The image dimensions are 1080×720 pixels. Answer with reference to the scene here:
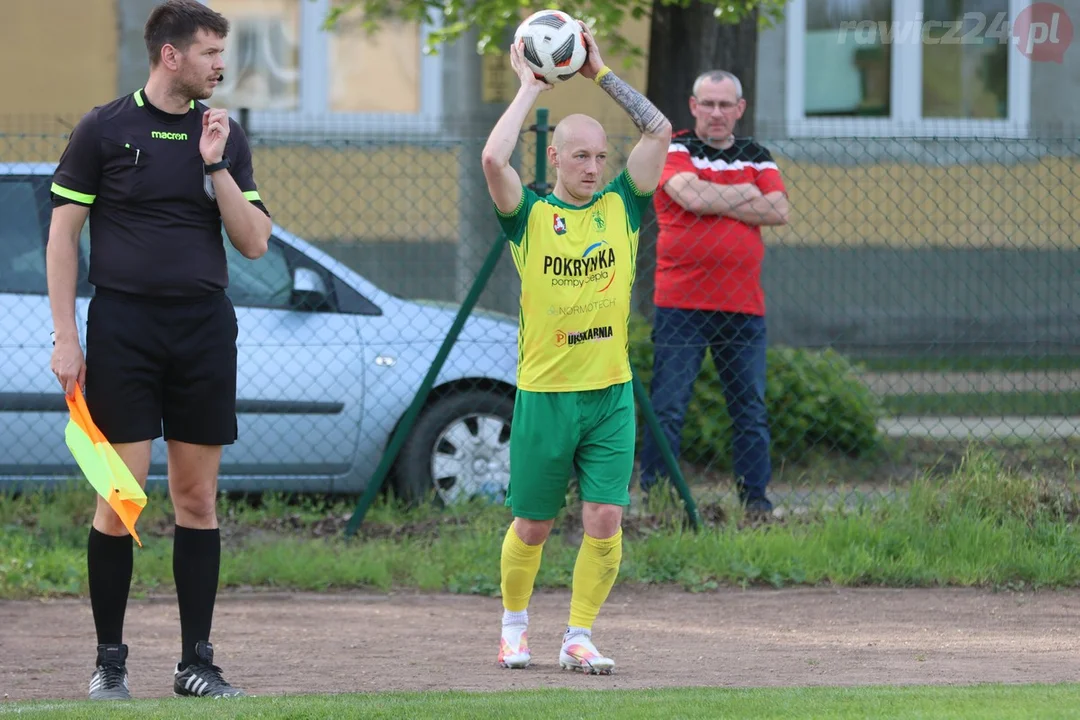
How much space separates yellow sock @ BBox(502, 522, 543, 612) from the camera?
504 cm

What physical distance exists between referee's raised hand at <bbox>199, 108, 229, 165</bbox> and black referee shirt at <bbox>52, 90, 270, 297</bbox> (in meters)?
0.08

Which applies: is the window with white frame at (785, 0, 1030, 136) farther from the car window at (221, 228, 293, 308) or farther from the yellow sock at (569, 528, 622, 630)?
the yellow sock at (569, 528, 622, 630)

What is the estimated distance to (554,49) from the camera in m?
4.79

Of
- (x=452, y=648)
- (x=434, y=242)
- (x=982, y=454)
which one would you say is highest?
(x=434, y=242)

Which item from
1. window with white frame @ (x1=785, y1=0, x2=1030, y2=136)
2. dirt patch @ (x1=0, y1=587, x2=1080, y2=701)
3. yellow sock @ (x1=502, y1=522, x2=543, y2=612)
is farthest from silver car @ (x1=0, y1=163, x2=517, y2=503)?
window with white frame @ (x1=785, y1=0, x2=1030, y2=136)

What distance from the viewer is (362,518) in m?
7.11

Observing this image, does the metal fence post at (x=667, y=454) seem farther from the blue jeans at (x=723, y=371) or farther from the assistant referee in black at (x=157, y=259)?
the assistant referee in black at (x=157, y=259)

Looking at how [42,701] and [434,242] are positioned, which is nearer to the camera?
[42,701]

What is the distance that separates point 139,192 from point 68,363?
553mm

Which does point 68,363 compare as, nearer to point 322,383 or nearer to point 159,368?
point 159,368

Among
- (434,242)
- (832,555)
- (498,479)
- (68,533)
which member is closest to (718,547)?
(832,555)

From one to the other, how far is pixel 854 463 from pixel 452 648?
3858 mm

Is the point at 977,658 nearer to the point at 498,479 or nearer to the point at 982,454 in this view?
the point at 982,454

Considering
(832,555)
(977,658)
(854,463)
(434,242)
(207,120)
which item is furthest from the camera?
(434,242)
